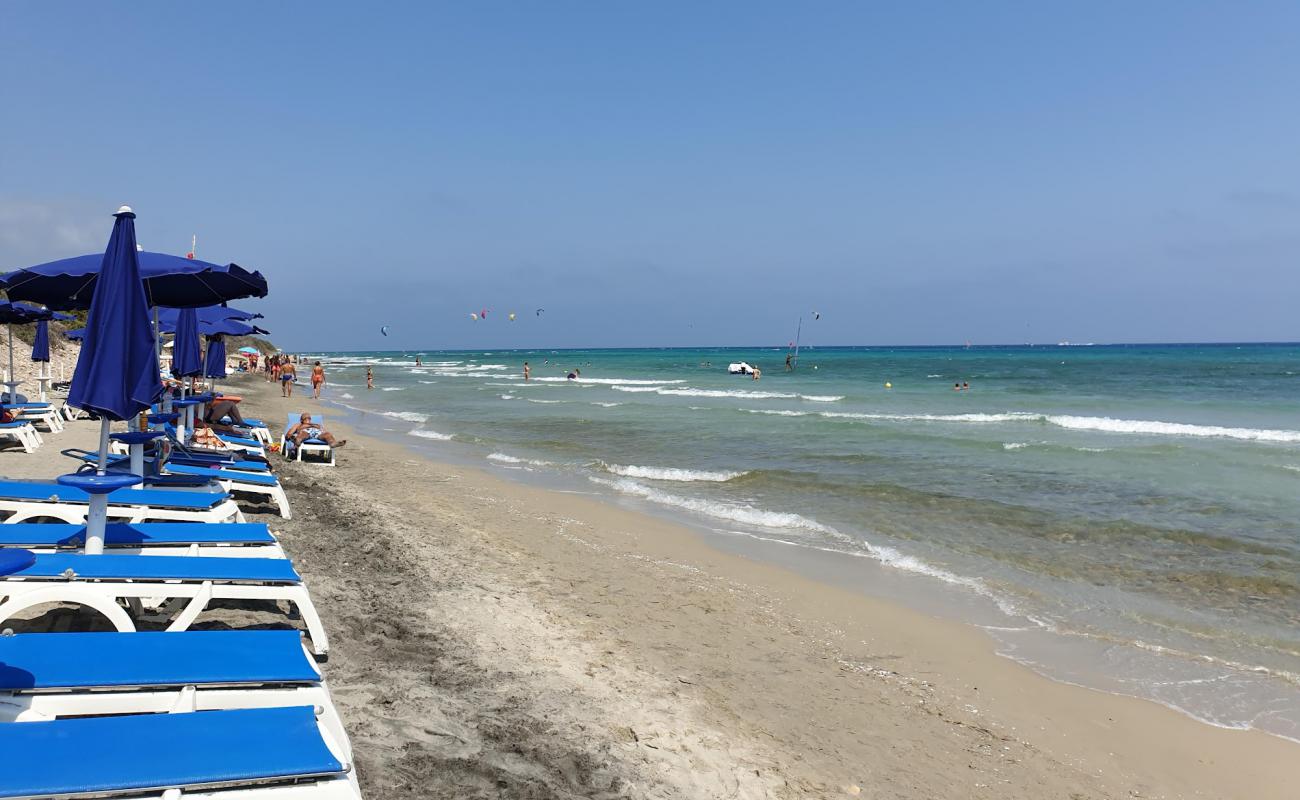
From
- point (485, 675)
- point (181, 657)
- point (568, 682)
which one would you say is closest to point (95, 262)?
point (181, 657)

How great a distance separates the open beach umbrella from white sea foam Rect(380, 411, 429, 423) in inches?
756

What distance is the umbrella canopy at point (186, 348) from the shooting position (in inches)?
372

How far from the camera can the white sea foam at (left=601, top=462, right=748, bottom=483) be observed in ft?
44.1

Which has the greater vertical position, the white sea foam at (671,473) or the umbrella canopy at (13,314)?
the umbrella canopy at (13,314)

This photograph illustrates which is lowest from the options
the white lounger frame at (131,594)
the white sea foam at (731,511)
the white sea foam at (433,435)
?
the white sea foam at (731,511)

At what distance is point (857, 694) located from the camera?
16.8 feet

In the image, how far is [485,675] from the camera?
4.76 m

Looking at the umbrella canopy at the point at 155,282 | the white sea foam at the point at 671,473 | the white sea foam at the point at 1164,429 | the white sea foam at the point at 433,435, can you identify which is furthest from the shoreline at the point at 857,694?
the white sea foam at the point at 1164,429

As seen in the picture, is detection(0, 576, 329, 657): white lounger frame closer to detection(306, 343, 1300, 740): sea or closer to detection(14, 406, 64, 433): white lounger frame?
detection(306, 343, 1300, 740): sea

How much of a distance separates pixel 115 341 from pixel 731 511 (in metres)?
7.75

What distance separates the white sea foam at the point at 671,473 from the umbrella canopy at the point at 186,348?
6949 mm

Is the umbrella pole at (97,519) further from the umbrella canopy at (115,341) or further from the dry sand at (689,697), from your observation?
the dry sand at (689,697)

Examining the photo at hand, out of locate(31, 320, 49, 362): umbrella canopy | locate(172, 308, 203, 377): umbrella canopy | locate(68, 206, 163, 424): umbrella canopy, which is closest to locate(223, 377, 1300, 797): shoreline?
locate(68, 206, 163, 424): umbrella canopy

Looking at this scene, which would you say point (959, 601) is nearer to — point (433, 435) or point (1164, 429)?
point (433, 435)
